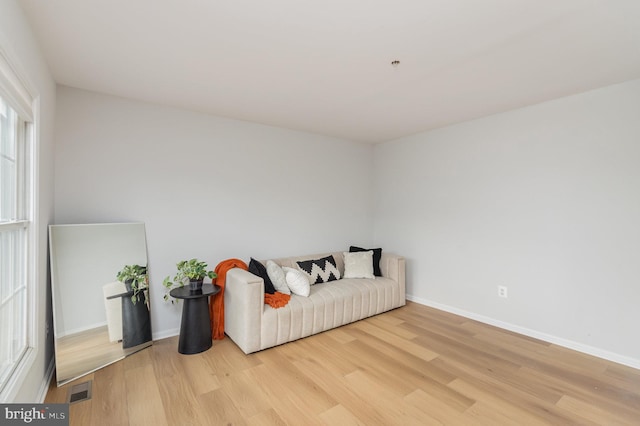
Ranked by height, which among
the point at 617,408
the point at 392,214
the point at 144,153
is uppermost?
the point at 144,153

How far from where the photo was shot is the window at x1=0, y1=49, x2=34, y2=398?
1.45m

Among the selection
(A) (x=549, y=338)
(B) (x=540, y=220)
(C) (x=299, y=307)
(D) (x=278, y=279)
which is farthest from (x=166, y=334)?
(B) (x=540, y=220)

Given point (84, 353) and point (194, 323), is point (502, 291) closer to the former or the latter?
point (194, 323)

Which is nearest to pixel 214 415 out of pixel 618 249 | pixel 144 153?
pixel 144 153

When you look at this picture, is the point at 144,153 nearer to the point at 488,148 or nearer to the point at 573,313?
the point at 488,148

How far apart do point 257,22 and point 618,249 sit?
338 centimetres

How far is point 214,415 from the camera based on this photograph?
1.82 metres

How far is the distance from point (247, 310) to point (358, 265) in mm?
1733

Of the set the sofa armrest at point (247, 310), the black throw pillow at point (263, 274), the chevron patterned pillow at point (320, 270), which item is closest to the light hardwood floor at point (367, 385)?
the sofa armrest at point (247, 310)

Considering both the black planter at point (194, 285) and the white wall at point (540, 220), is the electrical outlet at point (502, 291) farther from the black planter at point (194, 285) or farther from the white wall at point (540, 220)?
the black planter at point (194, 285)

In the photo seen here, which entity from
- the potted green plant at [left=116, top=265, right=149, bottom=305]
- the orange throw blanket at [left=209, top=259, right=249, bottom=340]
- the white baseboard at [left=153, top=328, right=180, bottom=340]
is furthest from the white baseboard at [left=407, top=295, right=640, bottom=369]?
the potted green plant at [left=116, top=265, right=149, bottom=305]

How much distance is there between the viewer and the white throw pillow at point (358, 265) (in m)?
3.83

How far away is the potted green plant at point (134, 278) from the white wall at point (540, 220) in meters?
3.31

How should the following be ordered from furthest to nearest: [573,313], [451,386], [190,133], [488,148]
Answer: [488,148], [190,133], [573,313], [451,386]
